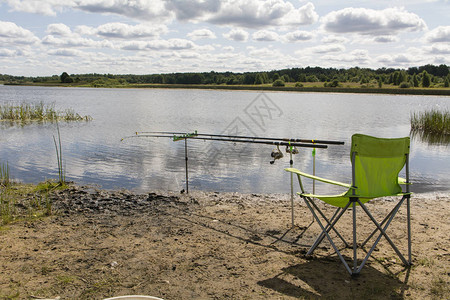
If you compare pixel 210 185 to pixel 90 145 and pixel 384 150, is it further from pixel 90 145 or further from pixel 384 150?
pixel 90 145

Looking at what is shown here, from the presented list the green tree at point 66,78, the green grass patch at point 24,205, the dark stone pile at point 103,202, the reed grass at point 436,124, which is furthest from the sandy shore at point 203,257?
the green tree at point 66,78

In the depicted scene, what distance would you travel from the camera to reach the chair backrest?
3.40 metres

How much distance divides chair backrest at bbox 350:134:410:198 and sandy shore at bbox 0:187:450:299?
0.79 meters

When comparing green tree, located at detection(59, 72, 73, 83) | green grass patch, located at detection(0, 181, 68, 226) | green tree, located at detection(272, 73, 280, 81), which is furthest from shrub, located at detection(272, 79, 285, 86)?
green grass patch, located at detection(0, 181, 68, 226)

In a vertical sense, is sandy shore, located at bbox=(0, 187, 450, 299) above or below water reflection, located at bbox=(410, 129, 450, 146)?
above

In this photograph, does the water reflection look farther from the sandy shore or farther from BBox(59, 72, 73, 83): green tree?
BBox(59, 72, 73, 83): green tree

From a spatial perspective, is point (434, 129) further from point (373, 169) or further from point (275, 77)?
Result: point (275, 77)

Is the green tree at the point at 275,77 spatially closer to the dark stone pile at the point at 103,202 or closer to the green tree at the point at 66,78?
the green tree at the point at 66,78

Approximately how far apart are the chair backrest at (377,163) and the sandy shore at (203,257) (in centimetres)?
79

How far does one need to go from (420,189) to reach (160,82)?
11019 centimetres

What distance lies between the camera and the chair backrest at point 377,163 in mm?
3402

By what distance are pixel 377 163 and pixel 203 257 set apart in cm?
194

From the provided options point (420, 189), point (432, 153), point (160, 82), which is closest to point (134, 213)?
point (420, 189)

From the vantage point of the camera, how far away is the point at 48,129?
19.8 meters
